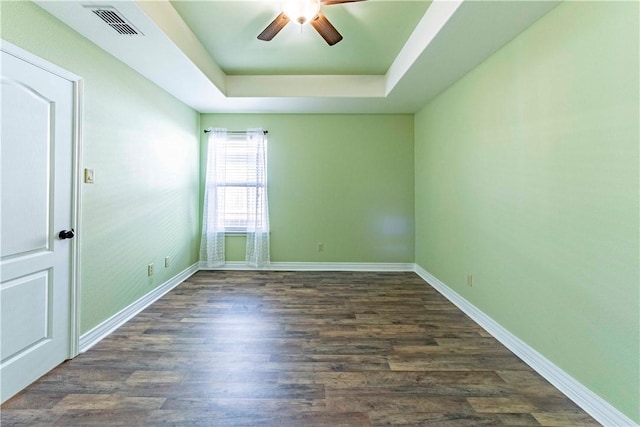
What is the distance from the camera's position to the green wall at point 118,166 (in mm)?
1950

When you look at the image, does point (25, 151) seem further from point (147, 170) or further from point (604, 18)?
point (604, 18)

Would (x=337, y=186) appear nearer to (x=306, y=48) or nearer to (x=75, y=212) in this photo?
(x=306, y=48)

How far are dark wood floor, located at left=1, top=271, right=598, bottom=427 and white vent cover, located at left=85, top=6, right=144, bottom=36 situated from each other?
7.81 feet

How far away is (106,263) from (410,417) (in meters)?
2.56

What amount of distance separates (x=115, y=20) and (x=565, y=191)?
Answer: 125 inches

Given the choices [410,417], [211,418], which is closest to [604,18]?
[410,417]

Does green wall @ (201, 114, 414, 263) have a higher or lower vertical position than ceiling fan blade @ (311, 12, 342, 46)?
lower

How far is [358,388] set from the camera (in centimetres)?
176

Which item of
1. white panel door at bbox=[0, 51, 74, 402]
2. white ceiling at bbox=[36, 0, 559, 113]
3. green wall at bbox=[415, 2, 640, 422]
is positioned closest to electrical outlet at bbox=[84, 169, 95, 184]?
white panel door at bbox=[0, 51, 74, 402]

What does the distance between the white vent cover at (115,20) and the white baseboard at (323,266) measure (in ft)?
10.4

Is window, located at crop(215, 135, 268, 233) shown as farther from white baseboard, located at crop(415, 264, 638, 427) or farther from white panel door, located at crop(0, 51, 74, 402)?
white baseboard, located at crop(415, 264, 638, 427)

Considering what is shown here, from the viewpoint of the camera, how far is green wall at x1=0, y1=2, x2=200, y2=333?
1950 mm

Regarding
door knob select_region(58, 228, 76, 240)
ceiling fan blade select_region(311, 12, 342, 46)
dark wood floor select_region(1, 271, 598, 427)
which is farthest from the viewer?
ceiling fan blade select_region(311, 12, 342, 46)

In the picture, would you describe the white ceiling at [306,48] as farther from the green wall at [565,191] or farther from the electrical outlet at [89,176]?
the electrical outlet at [89,176]
